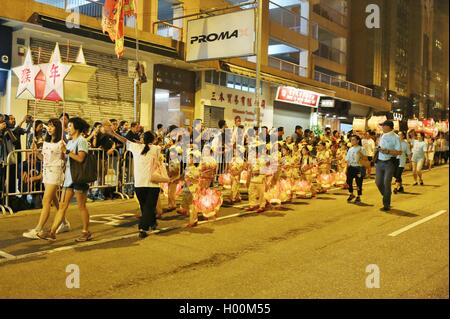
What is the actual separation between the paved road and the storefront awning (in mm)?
12051

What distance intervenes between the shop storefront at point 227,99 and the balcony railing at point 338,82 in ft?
24.6

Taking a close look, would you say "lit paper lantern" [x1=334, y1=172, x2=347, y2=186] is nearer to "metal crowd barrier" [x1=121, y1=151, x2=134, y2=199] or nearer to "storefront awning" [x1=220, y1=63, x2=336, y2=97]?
"metal crowd barrier" [x1=121, y1=151, x2=134, y2=199]

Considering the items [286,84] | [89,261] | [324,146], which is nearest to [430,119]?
[286,84]

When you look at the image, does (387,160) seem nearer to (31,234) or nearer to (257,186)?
(257,186)

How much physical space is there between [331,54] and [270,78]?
49.1 feet

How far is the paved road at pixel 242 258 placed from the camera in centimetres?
506

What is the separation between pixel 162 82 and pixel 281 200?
10.2m

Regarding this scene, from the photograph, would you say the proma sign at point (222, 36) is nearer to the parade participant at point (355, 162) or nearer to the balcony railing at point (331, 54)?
the parade participant at point (355, 162)

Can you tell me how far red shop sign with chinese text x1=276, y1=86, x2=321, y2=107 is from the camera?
85.4ft

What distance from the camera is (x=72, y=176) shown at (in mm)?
7059

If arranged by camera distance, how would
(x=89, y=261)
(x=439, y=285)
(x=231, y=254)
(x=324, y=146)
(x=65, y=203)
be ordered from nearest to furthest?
(x=439, y=285)
(x=89, y=261)
(x=231, y=254)
(x=65, y=203)
(x=324, y=146)

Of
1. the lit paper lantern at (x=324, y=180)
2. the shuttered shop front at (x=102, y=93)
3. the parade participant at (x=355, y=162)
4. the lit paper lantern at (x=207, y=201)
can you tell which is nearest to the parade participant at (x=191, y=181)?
the lit paper lantern at (x=207, y=201)

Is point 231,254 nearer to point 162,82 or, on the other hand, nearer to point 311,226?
point 311,226

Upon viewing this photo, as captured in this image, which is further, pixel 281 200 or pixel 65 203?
pixel 281 200
